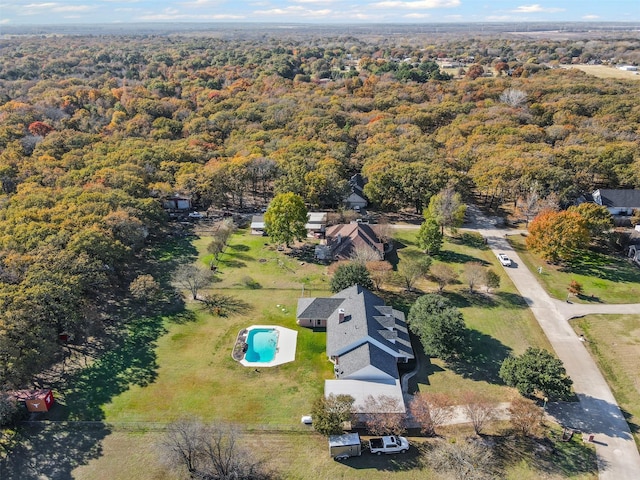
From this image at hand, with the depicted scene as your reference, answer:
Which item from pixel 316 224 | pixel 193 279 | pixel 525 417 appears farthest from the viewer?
pixel 316 224

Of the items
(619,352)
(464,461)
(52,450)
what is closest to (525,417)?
(464,461)

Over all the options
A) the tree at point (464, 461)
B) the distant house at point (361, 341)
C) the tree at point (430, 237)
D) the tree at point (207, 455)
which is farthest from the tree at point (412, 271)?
the tree at point (207, 455)

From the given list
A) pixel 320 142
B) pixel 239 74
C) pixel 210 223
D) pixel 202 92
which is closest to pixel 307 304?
pixel 210 223

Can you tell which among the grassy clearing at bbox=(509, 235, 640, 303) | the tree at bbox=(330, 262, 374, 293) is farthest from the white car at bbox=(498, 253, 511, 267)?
the tree at bbox=(330, 262, 374, 293)

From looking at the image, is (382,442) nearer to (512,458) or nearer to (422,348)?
(512,458)

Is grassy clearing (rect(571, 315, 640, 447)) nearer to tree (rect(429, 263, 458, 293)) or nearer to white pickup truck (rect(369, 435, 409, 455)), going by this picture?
tree (rect(429, 263, 458, 293))

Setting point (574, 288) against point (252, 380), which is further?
point (574, 288)

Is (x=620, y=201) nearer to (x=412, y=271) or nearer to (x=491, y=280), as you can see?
(x=491, y=280)
